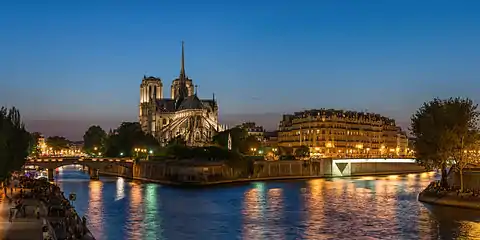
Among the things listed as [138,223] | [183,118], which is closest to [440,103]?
[138,223]

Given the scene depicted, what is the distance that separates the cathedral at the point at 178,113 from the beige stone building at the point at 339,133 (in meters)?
16.0

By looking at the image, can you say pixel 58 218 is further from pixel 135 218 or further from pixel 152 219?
pixel 135 218

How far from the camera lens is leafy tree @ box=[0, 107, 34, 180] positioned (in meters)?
32.6

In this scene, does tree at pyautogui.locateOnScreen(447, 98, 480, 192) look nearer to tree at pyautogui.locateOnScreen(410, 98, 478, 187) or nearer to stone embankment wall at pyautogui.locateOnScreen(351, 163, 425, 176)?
tree at pyautogui.locateOnScreen(410, 98, 478, 187)

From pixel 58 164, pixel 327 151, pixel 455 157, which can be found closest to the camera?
pixel 455 157

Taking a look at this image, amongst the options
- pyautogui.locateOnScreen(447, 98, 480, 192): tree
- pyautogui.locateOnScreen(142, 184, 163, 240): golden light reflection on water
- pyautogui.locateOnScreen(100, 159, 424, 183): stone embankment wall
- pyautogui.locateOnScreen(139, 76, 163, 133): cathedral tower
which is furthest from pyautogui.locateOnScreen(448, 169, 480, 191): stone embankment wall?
pyautogui.locateOnScreen(139, 76, 163, 133): cathedral tower

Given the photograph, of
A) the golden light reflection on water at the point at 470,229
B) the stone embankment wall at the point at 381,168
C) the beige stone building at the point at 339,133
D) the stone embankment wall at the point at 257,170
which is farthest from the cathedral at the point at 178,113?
the golden light reflection on water at the point at 470,229

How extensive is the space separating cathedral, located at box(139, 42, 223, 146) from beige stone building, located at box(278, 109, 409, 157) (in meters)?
16.0

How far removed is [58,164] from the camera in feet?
275

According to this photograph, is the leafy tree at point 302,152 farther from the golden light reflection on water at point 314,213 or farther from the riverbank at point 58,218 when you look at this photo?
the riverbank at point 58,218

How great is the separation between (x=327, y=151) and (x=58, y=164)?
205 ft

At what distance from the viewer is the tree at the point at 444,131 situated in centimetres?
4553

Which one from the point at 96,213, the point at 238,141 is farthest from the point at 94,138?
the point at 96,213

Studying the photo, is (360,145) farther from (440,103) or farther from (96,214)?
(96,214)
